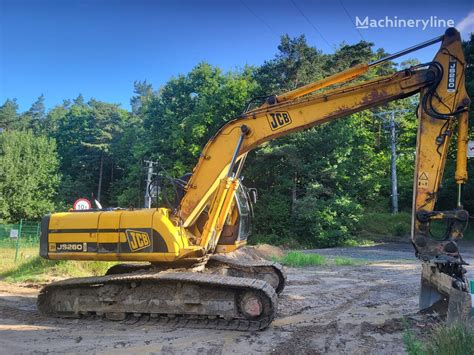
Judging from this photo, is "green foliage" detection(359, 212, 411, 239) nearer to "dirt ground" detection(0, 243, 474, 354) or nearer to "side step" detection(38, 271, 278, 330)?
"dirt ground" detection(0, 243, 474, 354)

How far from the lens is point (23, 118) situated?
214 ft

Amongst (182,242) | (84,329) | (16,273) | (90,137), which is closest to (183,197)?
(182,242)

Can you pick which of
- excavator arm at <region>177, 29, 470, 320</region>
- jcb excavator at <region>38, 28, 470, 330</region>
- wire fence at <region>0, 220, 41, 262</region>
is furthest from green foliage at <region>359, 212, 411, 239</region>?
excavator arm at <region>177, 29, 470, 320</region>

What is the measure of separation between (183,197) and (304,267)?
729cm

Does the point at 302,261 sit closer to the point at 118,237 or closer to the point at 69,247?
the point at 118,237

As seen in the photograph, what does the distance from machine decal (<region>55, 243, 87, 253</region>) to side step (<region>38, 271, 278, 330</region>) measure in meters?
0.46

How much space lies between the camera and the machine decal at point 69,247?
6894 millimetres

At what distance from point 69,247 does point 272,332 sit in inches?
134

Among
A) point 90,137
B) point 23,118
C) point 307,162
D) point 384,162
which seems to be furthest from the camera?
point 23,118

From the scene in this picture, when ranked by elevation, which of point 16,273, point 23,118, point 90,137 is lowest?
point 16,273

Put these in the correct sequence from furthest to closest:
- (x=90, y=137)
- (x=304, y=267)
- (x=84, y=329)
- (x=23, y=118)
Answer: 1. (x=23, y=118)
2. (x=90, y=137)
3. (x=304, y=267)
4. (x=84, y=329)

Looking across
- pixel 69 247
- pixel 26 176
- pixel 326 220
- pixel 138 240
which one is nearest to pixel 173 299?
pixel 138 240

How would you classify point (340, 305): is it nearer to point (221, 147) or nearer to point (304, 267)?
point (221, 147)

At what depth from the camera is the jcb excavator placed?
6.00 metres
